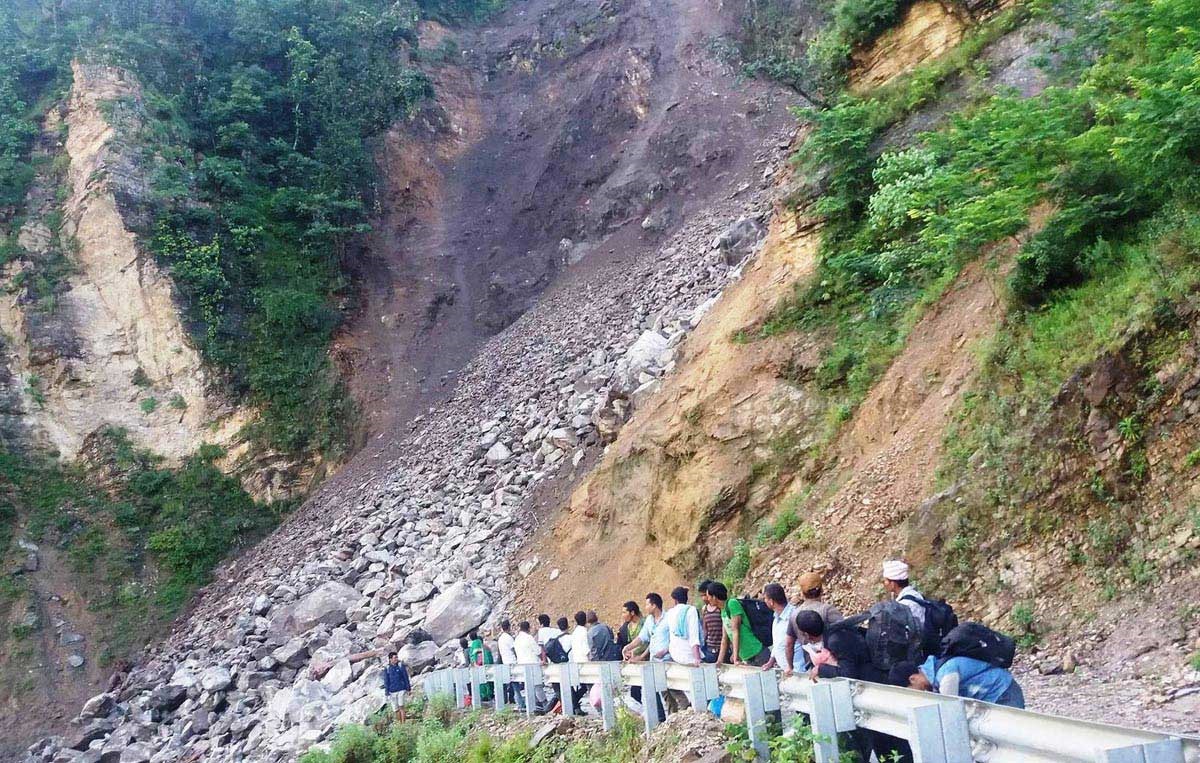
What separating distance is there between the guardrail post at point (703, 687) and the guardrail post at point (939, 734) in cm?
223

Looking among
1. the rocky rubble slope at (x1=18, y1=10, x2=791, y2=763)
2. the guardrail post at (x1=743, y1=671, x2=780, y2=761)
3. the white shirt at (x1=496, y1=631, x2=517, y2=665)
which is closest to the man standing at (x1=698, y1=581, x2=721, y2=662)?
the guardrail post at (x1=743, y1=671, x2=780, y2=761)

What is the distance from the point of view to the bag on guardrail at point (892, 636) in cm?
441

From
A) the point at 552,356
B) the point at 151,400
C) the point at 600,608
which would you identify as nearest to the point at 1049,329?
the point at 600,608

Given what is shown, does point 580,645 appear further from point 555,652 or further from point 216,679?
point 216,679

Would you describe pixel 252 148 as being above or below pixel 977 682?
above

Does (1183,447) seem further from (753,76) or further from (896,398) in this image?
(753,76)

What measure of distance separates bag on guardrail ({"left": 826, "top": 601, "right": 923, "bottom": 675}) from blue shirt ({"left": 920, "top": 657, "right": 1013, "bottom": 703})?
0.32 m

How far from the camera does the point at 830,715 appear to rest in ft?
13.8

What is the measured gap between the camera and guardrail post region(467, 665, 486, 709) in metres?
9.82

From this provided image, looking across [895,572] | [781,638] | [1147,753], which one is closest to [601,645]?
[781,638]

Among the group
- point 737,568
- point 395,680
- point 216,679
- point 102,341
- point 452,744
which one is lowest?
point 452,744

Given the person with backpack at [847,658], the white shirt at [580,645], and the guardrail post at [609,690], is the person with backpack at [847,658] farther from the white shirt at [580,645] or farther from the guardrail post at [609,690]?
the white shirt at [580,645]

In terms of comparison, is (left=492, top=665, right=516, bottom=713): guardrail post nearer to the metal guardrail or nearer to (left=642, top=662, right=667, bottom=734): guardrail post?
the metal guardrail

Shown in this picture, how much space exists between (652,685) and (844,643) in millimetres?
1977
